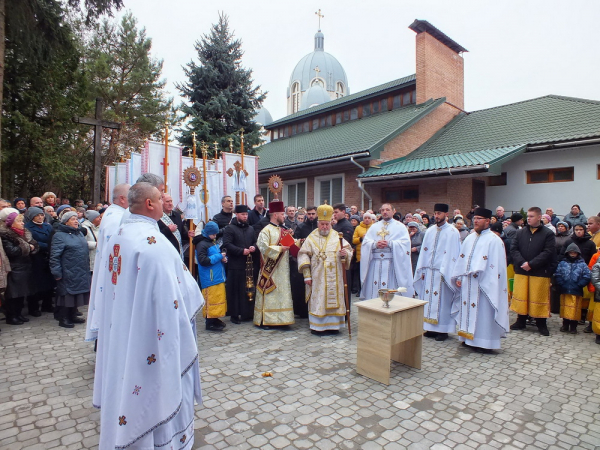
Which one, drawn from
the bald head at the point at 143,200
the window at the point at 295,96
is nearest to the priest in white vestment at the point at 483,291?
the bald head at the point at 143,200

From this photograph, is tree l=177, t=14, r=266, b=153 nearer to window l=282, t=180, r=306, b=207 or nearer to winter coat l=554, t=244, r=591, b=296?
window l=282, t=180, r=306, b=207

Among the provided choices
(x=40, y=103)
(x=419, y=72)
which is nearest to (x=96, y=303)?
(x=40, y=103)

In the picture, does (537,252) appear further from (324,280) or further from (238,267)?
(238,267)

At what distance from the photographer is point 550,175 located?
39.5ft

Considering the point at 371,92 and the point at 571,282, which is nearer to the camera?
the point at 571,282

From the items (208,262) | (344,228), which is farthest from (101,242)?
(344,228)

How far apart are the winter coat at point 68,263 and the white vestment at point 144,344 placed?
4203 millimetres

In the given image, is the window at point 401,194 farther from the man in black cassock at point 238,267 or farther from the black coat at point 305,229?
the man in black cassock at point 238,267

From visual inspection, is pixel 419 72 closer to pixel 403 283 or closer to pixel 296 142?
pixel 296 142

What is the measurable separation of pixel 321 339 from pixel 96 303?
3.14 meters

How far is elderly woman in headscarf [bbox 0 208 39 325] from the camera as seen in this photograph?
5.94 m

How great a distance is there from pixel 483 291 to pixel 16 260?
7277 mm

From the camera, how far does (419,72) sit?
1761cm

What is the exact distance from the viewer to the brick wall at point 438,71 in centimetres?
1745
